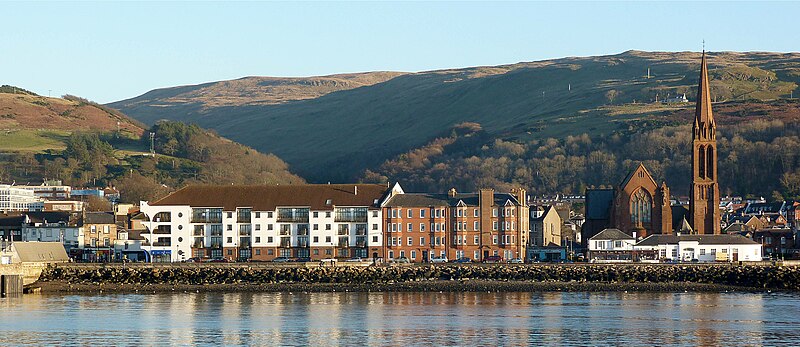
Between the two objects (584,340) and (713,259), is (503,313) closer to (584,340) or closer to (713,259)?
(584,340)

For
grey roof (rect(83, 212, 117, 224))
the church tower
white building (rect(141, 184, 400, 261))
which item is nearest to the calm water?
white building (rect(141, 184, 400, 261))

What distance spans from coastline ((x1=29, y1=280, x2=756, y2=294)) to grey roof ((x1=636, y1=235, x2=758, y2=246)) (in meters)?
16.5

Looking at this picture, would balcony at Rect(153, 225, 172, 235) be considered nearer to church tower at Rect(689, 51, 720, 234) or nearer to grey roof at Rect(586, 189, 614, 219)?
grey roof at Rect(586, 189, 614, 219)

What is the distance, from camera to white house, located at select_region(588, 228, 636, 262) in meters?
114

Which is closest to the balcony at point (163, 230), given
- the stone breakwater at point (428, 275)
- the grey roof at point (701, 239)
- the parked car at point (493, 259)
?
the stone breakwater at point (428, 275)

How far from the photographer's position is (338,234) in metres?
118

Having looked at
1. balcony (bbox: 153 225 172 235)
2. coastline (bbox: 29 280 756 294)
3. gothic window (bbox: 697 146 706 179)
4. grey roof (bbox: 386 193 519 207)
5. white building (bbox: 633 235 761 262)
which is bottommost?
coastline (bbox: 29 280 756 294)

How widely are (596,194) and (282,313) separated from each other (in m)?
56.0

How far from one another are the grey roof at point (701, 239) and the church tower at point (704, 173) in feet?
36.3

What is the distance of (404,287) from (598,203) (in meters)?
36.4

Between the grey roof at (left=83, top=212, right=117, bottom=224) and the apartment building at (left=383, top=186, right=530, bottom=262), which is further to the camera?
the grey roof at (left=83, top=212, right=117, bottom=224)

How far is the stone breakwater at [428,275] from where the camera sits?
97875 millimetres

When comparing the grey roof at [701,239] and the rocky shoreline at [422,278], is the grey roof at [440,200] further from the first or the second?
the rocky shoreline at [422,278]

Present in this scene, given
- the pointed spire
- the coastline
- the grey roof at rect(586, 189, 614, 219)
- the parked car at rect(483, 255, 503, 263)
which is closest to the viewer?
the coastline
